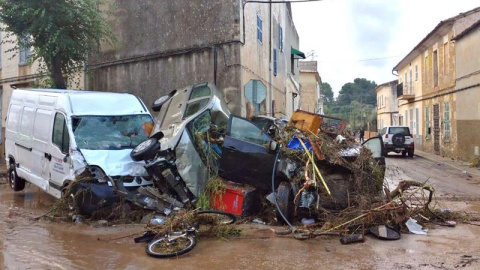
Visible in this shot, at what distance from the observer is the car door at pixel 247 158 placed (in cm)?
792

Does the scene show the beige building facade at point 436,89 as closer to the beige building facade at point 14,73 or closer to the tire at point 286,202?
the tire at point 286,202

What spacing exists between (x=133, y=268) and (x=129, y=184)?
275 centimetres

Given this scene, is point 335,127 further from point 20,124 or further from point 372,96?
point 372,96

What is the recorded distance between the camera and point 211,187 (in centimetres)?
800

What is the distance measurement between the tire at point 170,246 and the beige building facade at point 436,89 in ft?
61.2

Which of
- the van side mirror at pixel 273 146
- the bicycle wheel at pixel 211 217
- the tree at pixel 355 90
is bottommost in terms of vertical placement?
the bicycle wheel at pixel 211 217

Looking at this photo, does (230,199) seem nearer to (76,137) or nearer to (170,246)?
(170,246)

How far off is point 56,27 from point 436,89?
21.2 meters

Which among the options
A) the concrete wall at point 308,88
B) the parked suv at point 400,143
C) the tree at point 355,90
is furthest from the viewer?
the tree at point 355,90

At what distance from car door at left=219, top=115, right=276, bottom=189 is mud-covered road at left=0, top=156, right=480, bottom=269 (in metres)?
0.90

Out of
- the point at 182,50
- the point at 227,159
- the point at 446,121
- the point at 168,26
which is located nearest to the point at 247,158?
the point at 227,159

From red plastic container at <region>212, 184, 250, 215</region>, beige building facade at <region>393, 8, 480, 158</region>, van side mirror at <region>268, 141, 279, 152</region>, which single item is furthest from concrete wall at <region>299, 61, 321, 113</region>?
red plastic container at <region>212, 184, 250, 215</region>

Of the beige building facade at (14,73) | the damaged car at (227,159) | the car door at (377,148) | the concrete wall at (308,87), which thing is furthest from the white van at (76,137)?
the concrete wall at (308,87)

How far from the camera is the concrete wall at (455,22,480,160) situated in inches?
778
